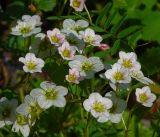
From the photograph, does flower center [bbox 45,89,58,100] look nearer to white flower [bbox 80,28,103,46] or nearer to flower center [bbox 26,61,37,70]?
flower center [bbox 26,61,37,70]

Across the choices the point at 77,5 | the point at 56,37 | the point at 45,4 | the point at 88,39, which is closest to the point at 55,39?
the point at 56,37

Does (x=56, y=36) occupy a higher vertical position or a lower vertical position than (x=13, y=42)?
higher

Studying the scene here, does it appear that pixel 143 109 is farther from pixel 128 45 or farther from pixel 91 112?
pixel 91 112

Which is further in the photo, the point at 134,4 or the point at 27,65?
the point at 134,4

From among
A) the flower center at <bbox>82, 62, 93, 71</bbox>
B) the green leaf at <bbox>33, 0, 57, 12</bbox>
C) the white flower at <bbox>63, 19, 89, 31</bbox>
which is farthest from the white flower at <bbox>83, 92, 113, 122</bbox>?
the green leaf at <bbox>33, 0, 57, 12</bbox>

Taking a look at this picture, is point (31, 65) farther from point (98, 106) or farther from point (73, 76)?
point (98, 106)

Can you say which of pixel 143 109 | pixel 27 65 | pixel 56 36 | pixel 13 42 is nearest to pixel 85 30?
pixel 56 36
